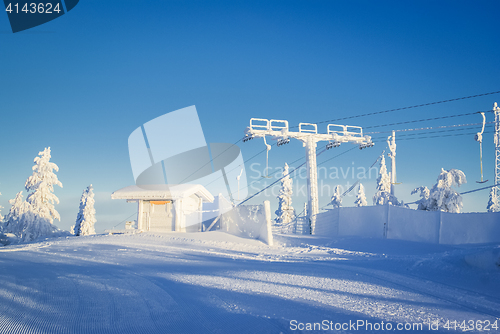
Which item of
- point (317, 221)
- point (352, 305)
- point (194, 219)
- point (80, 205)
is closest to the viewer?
point (352, 305)

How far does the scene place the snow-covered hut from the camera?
25.3 m

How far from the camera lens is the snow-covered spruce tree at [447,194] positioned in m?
24.1

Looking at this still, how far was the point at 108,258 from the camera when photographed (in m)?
10.6

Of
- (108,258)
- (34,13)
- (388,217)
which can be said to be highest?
(34,13)

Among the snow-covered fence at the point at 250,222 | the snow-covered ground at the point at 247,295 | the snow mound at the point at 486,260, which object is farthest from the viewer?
the snow-covered fence at the point at 250,222

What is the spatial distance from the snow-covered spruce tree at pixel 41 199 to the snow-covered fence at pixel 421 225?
87.9 ft

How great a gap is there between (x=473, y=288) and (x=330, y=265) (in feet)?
11.2

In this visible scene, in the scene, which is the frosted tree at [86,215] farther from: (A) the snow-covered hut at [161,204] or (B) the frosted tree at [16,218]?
(A) the snow-covered hut at [161,204]

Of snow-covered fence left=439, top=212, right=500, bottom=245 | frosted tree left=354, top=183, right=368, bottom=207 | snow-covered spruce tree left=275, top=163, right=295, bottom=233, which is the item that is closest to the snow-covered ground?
snow-covered fence left=439, top=212, right=500, bottom=245

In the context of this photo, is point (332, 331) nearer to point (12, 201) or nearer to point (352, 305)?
point (352, 305)

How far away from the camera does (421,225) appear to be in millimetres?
15523

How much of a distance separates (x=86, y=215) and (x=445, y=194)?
36.3 m

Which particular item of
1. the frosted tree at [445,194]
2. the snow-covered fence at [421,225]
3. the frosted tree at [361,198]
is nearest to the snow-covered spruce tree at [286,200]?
the frosted tree at [361,198]

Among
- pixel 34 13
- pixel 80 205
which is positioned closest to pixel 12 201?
pixel 80 205
